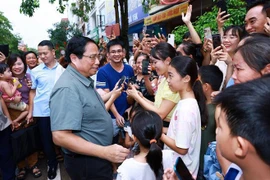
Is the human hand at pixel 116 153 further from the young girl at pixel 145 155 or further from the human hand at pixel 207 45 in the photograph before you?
the human hand at pixel 207 45

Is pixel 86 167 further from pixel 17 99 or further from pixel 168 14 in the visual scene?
pixel 168 14

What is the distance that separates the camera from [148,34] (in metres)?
4.03

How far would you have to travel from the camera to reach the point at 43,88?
331 centimetres

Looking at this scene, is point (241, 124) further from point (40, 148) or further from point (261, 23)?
point (40, 148)

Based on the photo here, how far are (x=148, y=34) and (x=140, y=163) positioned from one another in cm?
285

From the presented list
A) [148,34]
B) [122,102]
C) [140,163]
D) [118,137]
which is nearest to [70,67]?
[140,163]

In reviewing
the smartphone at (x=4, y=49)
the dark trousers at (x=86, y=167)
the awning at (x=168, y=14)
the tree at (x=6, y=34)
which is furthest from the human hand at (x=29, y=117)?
the tree at (x=6, y=34)

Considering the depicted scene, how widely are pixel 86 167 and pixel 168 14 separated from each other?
30.3ft

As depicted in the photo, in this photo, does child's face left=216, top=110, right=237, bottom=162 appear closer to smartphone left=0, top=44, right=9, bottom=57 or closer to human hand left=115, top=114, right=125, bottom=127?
human hand left=115, top=114, right=125, bottom=127

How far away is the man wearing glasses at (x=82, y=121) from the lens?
1625 millimetres

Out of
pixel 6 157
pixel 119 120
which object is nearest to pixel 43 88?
pixel 6 157

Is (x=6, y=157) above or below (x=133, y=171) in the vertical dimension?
below

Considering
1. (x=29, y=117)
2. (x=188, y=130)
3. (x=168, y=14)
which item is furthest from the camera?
(x=168, y=14)

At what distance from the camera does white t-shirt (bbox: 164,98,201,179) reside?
1652 mm
